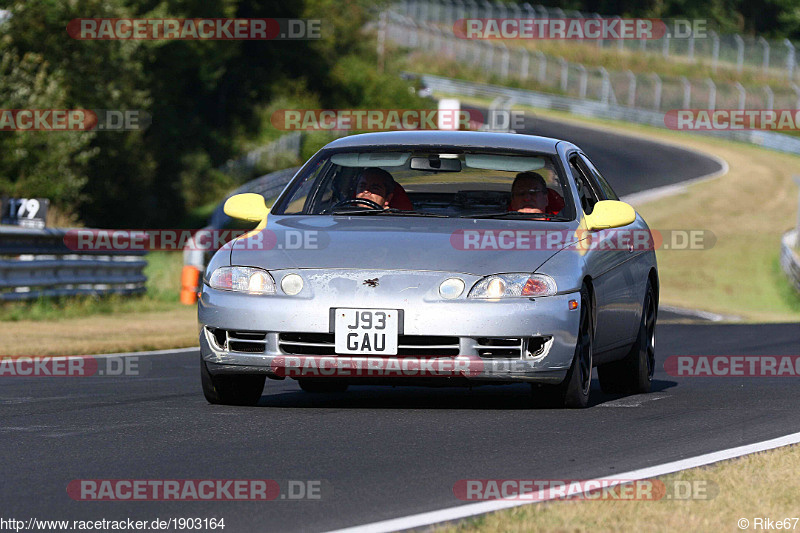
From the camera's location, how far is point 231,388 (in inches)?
324

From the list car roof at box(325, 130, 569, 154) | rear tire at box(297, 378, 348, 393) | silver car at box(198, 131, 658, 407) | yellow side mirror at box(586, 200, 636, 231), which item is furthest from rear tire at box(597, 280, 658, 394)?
rear tire at box(297, 378, 348, 393)

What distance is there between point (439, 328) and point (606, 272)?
1515 mm

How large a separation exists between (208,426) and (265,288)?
33.7 inches

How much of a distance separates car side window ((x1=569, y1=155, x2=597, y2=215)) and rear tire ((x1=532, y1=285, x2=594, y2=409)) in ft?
3.56

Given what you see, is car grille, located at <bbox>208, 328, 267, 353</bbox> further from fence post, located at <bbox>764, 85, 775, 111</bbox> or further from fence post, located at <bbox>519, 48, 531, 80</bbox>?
fence post, located at <bbox>519, 48, 531, 80</bbox>

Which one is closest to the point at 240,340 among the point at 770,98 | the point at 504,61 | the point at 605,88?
the point at 770,98

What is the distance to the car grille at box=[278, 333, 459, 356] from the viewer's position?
754 centimetres

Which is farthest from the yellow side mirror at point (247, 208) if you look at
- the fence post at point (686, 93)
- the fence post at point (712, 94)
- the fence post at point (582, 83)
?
the fence post at point (582, 83)

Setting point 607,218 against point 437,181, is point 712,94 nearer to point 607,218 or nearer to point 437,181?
point 437,181

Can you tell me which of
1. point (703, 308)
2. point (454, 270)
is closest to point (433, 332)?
point (454, 270)

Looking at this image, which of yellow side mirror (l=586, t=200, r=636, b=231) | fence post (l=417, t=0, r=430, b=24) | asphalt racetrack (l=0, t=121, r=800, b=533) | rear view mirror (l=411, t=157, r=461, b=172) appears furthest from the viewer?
fence post (l=417, t=0, r=430, b=24)

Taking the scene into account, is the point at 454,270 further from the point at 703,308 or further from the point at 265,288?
the point at 703,308

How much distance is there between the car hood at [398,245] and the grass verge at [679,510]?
2.11 meters

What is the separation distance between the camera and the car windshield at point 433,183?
8.82 meters
